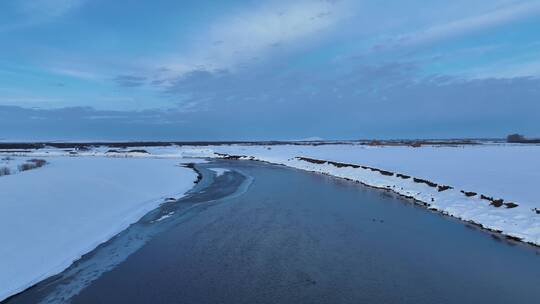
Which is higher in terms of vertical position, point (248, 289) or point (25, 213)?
point (25, 213)

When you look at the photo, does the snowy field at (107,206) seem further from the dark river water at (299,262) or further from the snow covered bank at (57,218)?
the dark river water at (299,262)

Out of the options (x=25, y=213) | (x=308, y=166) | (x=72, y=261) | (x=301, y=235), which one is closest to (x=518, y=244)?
(x=301, y=235)

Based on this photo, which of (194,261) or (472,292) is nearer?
(472,292)

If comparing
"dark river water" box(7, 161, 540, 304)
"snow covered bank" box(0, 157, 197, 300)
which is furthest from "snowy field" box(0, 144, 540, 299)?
"dark river water" box(7, 161, 540, 304)

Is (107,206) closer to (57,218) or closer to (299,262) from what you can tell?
(57,218)

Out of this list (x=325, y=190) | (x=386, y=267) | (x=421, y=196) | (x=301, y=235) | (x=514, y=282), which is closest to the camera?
(x=514, y=282)

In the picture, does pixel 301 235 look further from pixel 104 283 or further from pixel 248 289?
pixel 104 283

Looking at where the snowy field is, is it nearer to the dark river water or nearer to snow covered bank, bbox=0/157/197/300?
snow covered bank, bbox=0/157/197/300
